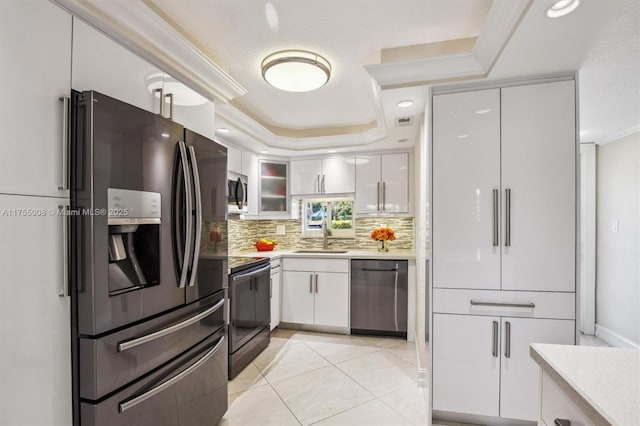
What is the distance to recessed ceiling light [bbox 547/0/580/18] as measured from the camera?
129 cm

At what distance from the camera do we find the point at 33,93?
1.09 meters

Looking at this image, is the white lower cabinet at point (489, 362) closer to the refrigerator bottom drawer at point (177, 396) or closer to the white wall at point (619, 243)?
the refrigerator bottom drawer at point (177, 396)

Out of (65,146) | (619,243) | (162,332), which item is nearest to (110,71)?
(65,146)

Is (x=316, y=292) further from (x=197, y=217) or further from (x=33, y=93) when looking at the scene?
(x=33, y=93)

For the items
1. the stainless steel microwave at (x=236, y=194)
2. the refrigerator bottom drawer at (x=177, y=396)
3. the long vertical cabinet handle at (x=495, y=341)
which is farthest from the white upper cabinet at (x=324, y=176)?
the refrigerator bottom drawer at (x=177, y=396)

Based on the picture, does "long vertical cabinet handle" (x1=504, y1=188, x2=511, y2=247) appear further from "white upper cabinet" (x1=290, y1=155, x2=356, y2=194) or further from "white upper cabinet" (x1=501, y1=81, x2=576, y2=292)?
"white upper cabinet" (x1=290, y1=155, x2=356, y2=194)

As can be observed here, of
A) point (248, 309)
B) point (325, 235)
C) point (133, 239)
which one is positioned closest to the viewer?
point (133, 239)

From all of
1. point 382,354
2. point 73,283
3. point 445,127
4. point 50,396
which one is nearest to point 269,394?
point 382,354

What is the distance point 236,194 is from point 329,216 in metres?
1.57

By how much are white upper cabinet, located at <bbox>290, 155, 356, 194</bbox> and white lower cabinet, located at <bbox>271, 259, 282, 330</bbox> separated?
1.11 m

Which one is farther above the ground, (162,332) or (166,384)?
(162,332)

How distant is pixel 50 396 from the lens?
1136 mm

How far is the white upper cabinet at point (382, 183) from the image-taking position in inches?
153

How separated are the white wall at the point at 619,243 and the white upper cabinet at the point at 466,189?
2225 mm
